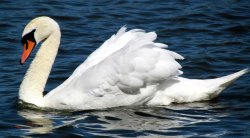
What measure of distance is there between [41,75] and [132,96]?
147cm

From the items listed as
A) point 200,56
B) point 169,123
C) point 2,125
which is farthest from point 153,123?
point 200,56

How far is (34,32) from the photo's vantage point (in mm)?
11773

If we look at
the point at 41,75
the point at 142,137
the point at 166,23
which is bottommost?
the point at 142,137

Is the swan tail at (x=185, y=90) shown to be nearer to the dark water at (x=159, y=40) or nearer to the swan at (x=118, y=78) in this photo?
the swan at (x=118, y=78)

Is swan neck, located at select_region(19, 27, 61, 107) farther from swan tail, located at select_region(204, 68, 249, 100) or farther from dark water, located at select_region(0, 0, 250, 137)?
swan tail, located at select_region(204, 68, 249, 100)

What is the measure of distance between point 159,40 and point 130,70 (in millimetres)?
4951

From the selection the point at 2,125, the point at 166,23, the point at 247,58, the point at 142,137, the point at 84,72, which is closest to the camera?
the point at 142,137

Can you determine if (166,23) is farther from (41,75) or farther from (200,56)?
(41,75)

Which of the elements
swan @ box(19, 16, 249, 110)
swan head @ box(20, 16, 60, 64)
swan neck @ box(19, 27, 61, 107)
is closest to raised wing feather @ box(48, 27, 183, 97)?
swan @ box(19, 16, 249, 110)

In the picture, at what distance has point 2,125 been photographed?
10.8 m

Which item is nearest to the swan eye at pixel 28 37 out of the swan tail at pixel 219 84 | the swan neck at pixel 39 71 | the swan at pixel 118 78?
the swan at pixel 118 78

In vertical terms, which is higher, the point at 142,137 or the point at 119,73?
the point at 119,73

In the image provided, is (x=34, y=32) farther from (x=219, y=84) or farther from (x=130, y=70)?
(x=219, y=84)

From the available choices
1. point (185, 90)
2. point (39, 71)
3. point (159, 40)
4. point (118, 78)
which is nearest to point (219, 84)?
point (185, 90)
